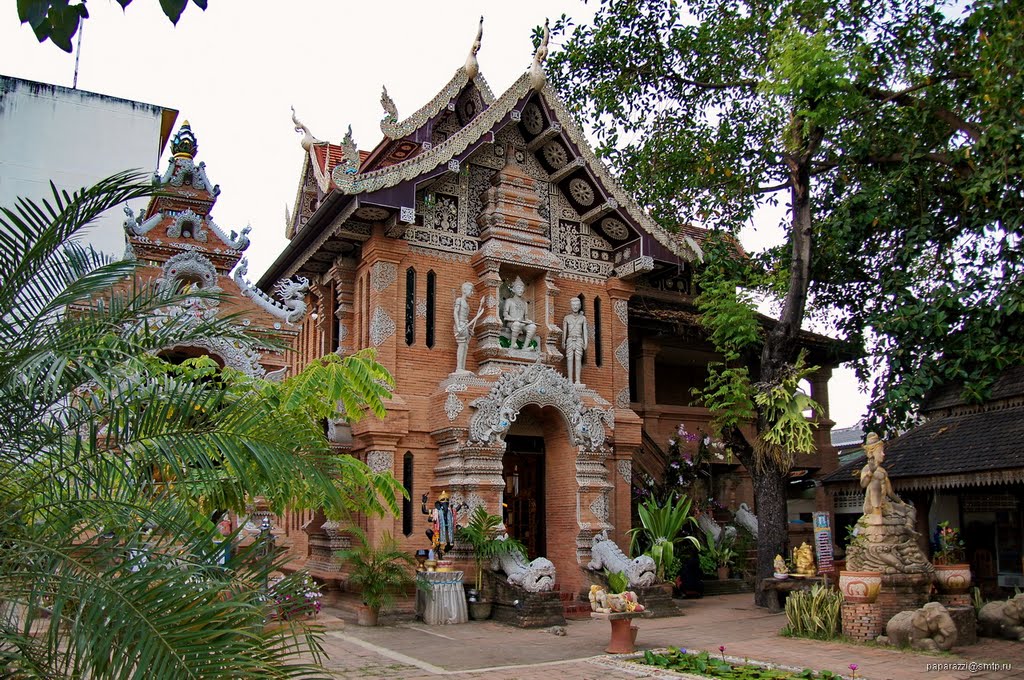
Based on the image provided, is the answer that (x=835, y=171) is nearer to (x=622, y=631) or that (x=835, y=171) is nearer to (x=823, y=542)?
(x=823, y=542)

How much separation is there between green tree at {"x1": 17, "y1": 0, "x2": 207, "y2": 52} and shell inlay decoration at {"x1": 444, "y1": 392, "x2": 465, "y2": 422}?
11.1 m

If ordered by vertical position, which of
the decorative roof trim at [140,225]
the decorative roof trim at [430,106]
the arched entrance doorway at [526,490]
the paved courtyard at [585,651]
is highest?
the decorative roof trim at [430,106]

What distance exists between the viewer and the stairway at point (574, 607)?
15.3m

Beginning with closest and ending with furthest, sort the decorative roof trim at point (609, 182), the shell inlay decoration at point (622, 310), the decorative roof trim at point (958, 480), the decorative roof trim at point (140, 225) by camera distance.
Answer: the decorative roof trim at point (958, 480) < the decorative roof trim at point (140, 225) < the decorative roof trim at point (609, 182) < the shell inlay decoration at point (622, 310)

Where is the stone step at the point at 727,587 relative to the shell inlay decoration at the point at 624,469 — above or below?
below

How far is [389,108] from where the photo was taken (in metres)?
16.6

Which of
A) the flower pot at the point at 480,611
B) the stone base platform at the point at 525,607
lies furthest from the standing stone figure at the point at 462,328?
the flower pot at the point at 480,611

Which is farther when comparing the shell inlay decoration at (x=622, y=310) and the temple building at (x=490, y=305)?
the shell inlay decoration at (x=622, y=310)

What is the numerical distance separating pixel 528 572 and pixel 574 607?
5.93 feet

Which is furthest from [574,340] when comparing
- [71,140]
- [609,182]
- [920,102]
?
[71,140]

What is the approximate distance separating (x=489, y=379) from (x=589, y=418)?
1871mm

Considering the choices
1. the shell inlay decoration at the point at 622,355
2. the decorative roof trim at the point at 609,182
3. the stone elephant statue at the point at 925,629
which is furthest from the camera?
the shell inlay decoration at the point at 622,355

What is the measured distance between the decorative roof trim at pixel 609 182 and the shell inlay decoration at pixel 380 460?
20.8ft

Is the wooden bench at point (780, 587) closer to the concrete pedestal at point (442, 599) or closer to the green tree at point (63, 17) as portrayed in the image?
the concrete pedestal at point (442, 599)
